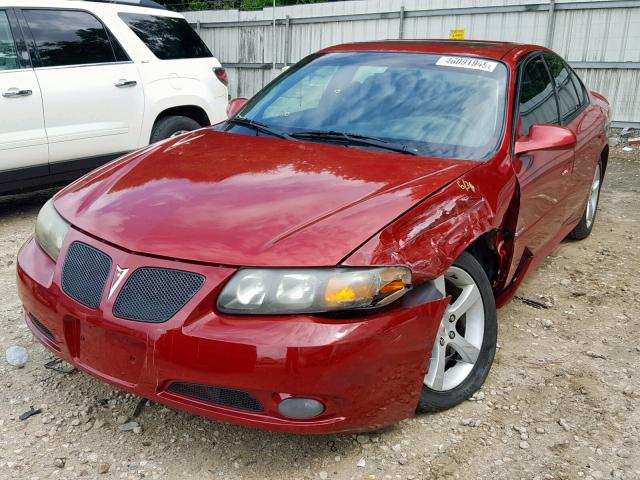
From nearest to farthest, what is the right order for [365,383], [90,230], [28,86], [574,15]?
1. [365,383]
2. [90,230]
3. [28,86]
4. [574,15]

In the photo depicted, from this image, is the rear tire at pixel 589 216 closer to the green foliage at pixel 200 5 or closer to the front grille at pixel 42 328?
the front grille at pixel 42 328

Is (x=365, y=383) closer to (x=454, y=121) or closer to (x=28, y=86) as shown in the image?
(x=454, y=121)

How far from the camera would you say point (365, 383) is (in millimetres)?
2109

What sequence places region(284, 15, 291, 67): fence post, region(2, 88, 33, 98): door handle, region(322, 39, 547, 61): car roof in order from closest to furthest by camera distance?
region(322, 39, 547, 61): car roof, region(2, 88, 33, 98): door handle, region(284, 15, 291, 67): fence post

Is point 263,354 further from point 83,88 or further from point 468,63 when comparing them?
point 83,88

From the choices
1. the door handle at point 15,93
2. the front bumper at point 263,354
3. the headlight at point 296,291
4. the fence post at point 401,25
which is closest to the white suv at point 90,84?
the door handle at point 15,93

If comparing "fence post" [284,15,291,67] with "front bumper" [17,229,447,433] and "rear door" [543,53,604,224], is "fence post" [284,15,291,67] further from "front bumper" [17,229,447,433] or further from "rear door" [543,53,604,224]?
"front bumper" [17,229,447,433]

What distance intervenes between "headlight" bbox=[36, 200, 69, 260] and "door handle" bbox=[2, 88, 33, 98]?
2753 mm

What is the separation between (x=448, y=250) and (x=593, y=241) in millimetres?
3287

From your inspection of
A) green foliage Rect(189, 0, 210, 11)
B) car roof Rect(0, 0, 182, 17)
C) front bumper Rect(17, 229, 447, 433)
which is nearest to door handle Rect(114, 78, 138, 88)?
car roof Rect(0, 0, 182, 17)

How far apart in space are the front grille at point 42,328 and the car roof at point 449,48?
2.30m

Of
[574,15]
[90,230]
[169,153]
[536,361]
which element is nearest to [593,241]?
[536,361]

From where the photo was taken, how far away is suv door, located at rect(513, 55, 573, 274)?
3148mm

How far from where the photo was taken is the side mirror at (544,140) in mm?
3084
